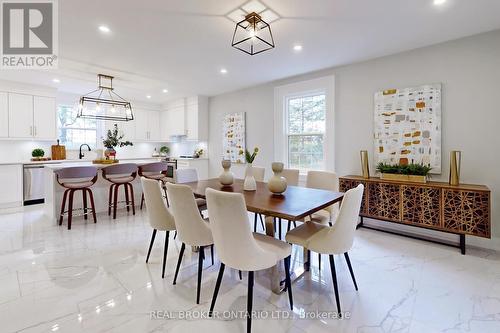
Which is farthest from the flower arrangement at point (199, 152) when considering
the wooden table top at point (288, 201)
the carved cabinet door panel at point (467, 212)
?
the carved cabinet door panel at point (467, 212)

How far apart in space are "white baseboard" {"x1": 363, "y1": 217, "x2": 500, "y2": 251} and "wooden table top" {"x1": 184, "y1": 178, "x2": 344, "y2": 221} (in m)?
1.91

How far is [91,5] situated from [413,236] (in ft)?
15.0

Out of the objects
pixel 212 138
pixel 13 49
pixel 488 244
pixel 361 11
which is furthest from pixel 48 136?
pixel 488 244

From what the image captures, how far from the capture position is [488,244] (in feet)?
9.53

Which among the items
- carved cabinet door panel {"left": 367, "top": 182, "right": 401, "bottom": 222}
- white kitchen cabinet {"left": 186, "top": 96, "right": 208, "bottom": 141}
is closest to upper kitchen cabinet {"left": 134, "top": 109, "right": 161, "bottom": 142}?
white kitchen cabinet {"left": 186, "top": 96, "right": 208, "bottom": 141}

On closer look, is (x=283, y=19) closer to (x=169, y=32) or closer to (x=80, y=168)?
(x=169, y=32)

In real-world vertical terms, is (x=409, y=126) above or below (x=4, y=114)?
below

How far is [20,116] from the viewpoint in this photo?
16.3 feet

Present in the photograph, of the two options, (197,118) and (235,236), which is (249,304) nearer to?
(235,236)

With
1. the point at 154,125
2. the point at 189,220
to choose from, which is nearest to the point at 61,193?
the point at 189,220

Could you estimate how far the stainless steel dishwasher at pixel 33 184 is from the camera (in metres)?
4.95

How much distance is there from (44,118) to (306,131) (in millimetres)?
5606

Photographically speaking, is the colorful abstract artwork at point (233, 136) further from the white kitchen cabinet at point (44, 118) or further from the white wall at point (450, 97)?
the white kitchen cabinet at point (44, 118)

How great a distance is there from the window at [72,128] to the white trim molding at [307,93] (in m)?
4.87
